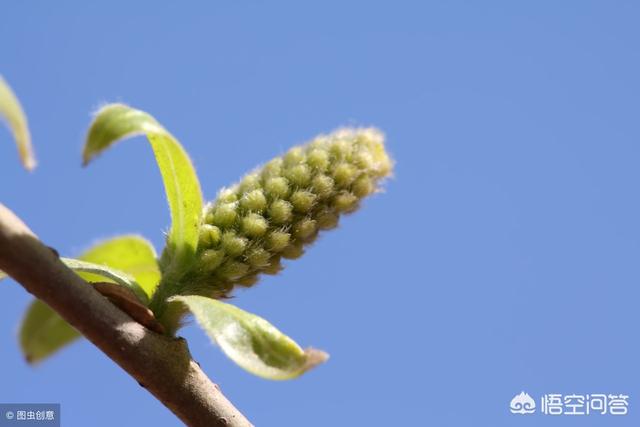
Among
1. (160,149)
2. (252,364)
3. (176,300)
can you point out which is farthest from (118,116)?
(252,364)

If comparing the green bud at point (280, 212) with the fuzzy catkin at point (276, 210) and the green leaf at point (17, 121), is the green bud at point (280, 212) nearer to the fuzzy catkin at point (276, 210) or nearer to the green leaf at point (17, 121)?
the fuzzy catkin at point (276, 210)

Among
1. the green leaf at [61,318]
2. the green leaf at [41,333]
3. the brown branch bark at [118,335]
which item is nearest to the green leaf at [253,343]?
the brown branch bark at [118,335]

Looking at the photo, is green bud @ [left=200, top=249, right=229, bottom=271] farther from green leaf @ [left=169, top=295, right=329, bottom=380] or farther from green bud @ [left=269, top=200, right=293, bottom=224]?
green leaf @ [left=169, top=295, right=329, bottom=380]

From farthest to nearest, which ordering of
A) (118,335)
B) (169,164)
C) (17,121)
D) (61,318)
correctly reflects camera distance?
1. (169,164)
2. (61,318)
3. (118,335)
4. (17,121)

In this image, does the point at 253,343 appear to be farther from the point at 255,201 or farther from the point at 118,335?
the point at 255,201

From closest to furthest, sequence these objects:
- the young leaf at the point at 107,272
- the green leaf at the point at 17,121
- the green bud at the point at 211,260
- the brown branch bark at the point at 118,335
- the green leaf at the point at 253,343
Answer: the green leaf at the point at 17,121 → the brown branch bark at the point at 118,335 → the green leaf at the point at 253,343 → the young leaf at the point at 107,272 → the green bud at the point at 211,260

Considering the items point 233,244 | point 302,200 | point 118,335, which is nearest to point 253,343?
point 118,335
